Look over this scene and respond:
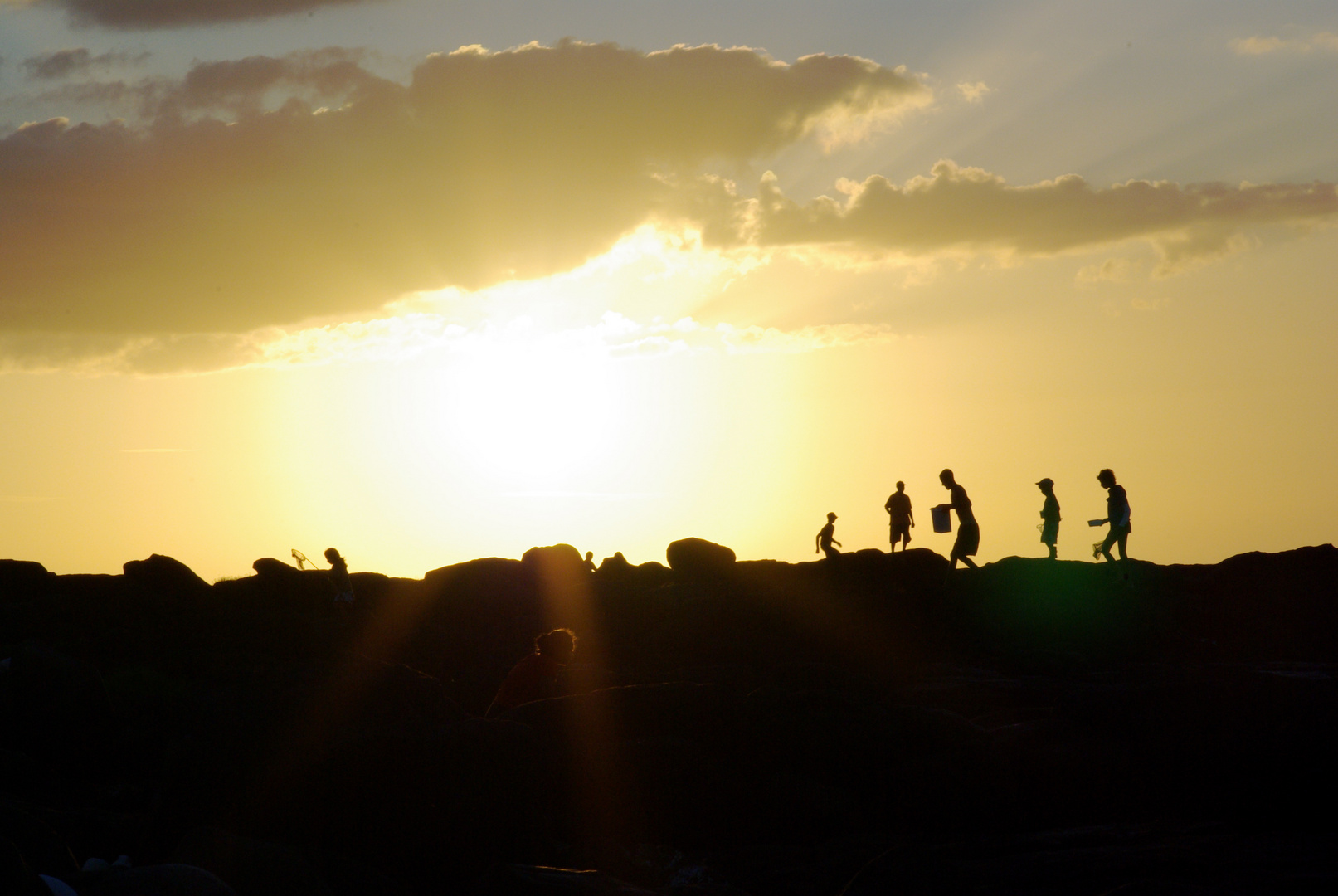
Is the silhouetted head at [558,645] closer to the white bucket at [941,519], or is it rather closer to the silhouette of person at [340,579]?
the white bucket at [941,519]

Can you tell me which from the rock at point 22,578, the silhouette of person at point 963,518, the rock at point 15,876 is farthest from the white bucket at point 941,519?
the rock at point 22,578

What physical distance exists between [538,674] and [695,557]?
1843cm

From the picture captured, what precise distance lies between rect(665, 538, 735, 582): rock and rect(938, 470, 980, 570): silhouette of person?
31.8ft

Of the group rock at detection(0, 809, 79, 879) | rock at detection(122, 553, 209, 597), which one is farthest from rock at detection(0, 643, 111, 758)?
rock at detection(122, 553, 209, 597)

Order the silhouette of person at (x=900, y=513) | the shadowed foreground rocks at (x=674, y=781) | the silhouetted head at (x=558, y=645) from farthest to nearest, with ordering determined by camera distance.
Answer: the silhouette of person at (x=900, y=513)
the silhouetted head at (x=558, y=645)
the shadowed foreground rocks at (x=674, y=781)

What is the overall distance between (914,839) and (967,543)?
11.2 m

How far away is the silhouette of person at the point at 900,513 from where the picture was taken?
84.9ft

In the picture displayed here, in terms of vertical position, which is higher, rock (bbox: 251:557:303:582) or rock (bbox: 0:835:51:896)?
rock (bbox: 251:557:303:582)

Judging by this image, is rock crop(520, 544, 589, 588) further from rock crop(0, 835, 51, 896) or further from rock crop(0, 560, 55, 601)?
rock crop(0, 835, 51, 896)

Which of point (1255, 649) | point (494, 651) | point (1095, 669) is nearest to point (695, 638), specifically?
point (494, 651)

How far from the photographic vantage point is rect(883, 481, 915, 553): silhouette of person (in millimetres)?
25891

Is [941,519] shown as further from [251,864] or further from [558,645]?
[251,864]

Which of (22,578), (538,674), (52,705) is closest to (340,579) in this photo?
(22,578)

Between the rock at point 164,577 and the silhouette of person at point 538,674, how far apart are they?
18664 millimetres
